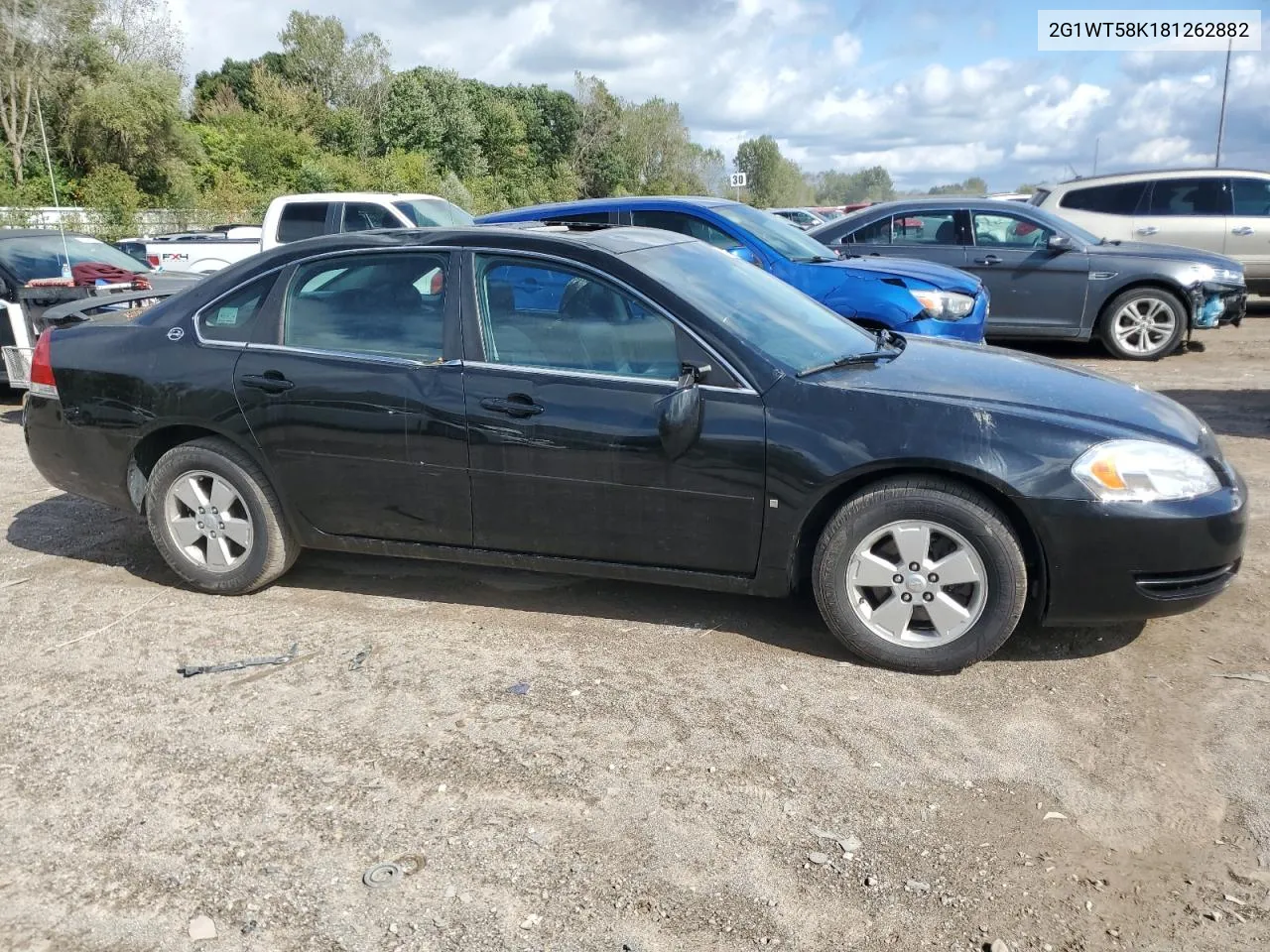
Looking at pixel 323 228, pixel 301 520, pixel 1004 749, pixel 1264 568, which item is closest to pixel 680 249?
pixel 301 520

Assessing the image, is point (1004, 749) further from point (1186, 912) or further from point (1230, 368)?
point (1230, 368)

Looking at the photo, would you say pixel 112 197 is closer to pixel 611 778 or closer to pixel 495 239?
pixel 495 239

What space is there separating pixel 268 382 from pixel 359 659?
127 centimetres

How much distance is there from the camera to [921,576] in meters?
4.02

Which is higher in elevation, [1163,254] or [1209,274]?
[1163,254]

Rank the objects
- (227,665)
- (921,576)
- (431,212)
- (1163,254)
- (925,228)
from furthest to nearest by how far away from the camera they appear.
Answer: (431,212), (925,228), (1163,254), (227,665), (921,576)

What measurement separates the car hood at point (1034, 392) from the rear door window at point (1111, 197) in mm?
10013

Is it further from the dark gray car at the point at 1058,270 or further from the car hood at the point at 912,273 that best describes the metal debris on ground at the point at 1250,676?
the dark gray car at the point at 1058,270

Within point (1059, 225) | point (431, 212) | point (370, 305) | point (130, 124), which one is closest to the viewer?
point (370, 305)

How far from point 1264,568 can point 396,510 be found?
390 cm

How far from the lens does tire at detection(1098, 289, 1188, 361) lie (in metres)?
11.0

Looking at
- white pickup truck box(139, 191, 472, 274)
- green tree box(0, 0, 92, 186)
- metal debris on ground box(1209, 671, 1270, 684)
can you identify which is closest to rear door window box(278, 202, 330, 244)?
white pickup truck box(139, 191, 472, 274)

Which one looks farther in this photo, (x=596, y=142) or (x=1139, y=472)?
(x=596, y=142)

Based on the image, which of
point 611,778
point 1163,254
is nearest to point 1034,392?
point 611,778
